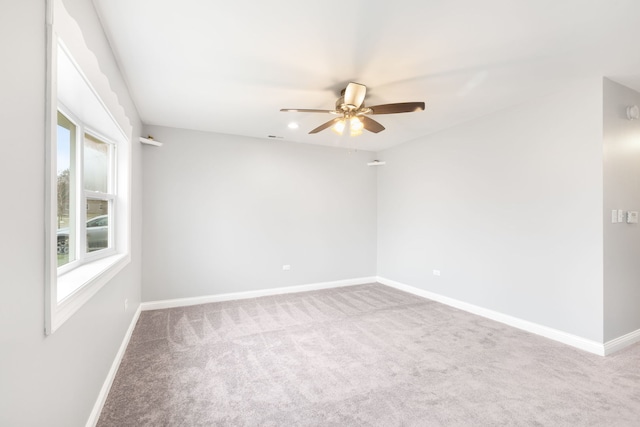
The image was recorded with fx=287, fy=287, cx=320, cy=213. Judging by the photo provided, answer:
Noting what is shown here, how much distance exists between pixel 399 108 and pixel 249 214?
9.70ft

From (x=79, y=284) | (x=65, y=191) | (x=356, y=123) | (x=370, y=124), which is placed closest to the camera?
(x=79, y=284)

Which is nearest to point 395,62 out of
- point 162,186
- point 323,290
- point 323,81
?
point 323,81

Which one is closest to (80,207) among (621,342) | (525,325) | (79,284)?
(79,284)

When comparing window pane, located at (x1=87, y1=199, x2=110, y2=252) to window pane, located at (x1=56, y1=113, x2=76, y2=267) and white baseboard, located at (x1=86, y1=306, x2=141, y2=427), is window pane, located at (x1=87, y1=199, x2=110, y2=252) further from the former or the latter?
white baseboard, located at (x1=86, y1=306, x2=141, y2=427)

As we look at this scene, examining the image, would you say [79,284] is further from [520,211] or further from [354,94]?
[520,211]

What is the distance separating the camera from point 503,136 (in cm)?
349

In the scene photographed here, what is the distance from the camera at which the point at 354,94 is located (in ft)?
8.43

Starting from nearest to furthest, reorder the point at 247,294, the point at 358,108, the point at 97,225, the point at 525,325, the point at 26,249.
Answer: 1. the point at 26,249
2. the point at 97,225
3. the point at 358,108
4. the point at 525,325
5. the point at 247,294

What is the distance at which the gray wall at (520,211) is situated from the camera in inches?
111

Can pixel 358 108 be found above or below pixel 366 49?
below

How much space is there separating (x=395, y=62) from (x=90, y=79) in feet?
7.10

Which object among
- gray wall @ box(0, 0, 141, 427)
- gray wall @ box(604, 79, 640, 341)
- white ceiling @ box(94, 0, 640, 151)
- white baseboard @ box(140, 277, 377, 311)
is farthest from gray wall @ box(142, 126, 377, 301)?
gray wall @ box(604, 79, 640, 341)

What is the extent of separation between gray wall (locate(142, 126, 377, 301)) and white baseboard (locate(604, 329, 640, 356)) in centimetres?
343

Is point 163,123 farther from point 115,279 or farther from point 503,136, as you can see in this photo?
point 503,136
